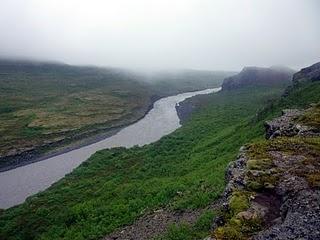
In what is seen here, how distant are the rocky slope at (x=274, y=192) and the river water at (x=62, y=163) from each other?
47.8 meters

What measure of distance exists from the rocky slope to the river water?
4779cm

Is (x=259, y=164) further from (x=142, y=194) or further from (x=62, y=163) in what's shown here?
(x=62, y=163)

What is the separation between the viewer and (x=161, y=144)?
8762 centimetres

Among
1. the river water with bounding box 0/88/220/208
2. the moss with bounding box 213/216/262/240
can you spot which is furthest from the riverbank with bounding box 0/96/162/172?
the moss with bounding box 213/216/262/240

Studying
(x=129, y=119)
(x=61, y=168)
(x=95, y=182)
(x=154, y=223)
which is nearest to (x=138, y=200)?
(x=154, y=223)

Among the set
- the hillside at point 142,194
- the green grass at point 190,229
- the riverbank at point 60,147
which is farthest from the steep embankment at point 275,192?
the riverbank at point 60,147

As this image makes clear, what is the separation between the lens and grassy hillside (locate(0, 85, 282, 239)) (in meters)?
45.1

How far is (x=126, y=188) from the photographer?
5688 centimetres

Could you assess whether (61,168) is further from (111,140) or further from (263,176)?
(263,176)

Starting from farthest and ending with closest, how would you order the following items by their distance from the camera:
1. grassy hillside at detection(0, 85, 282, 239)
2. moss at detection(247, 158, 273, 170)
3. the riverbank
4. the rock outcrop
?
the riverbank
grassy hillside at detection(0, 85, 282, 239)
the rock outcrop
moss at detection(247, 158, 273, 170)

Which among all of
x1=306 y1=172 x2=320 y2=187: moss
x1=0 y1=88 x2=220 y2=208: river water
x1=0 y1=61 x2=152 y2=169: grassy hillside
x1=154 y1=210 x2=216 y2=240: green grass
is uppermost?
x1=306 y1=172 x2=320 y2=187: moss

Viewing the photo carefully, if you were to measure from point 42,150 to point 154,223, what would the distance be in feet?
254

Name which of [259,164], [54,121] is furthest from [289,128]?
[54,121]

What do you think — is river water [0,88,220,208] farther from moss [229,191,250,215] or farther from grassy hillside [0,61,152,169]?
moss [229,191,250,215]
